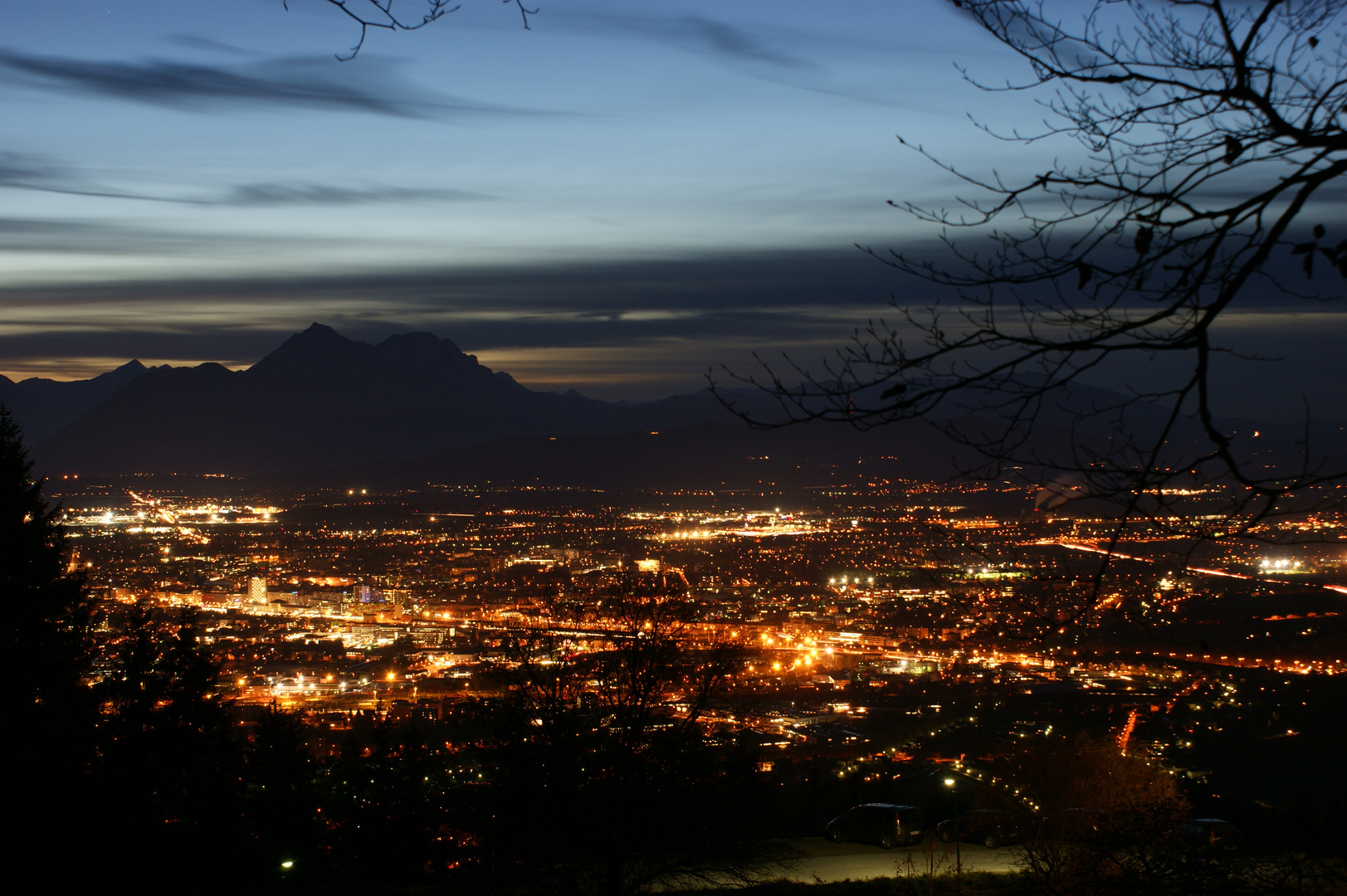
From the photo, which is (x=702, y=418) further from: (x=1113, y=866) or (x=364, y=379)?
(x=1113, y=866)

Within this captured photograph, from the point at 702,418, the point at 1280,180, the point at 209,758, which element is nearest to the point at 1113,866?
the point at 1280,180

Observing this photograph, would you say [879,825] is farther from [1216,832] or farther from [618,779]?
[618,779]

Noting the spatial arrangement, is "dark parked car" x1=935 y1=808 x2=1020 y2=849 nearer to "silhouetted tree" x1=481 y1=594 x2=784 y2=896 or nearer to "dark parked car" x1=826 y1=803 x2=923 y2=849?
"dark parked car" x1=826 y1=803 x2=923 y2=849

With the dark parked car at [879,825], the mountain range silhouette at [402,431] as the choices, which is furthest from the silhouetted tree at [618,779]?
the mountain range silhouette at [402,431]

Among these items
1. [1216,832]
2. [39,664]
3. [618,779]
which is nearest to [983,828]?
[1216,832]

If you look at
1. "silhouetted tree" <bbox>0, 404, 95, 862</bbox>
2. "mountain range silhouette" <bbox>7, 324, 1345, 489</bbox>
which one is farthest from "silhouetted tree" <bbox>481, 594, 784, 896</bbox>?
"mountain range silhouette" <bbox>7, 324, 1345, 489</bbox>

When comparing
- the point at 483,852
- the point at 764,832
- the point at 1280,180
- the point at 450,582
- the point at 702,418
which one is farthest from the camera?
the point at 702,418
